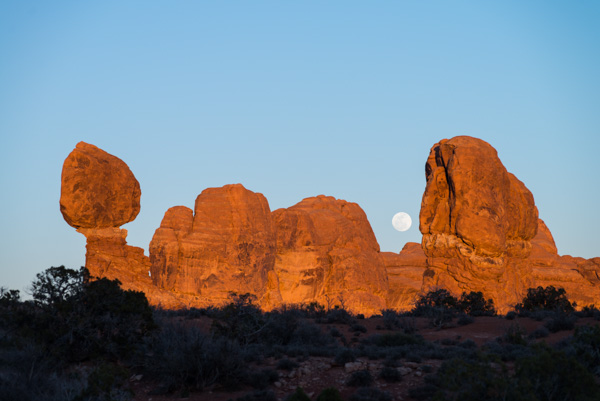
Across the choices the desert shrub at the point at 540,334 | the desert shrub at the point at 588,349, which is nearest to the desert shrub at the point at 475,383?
the desert shrub at the point at 588,349

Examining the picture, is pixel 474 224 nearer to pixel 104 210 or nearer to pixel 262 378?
pixel 104 210

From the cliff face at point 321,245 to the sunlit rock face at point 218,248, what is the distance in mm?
105

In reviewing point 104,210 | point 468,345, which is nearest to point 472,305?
point 468,345

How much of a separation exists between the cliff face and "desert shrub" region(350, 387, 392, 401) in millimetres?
37089

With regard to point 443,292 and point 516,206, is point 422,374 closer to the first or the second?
point 443,292

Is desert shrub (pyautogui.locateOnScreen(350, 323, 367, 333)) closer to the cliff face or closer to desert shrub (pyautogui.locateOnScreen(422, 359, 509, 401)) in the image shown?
desert shrub (pyautogui.locateOnScreen(422, 359, 509, 401))

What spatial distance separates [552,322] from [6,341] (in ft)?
51.4

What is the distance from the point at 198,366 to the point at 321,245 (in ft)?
174

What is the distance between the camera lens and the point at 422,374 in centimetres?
1302

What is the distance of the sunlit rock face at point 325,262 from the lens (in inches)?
2474

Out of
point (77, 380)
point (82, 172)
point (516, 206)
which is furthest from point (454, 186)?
point (77, 380)

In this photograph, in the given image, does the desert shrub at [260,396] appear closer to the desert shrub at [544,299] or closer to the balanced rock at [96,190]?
the desert shrub at [544,299]

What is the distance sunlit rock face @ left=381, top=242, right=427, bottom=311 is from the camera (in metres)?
65.6

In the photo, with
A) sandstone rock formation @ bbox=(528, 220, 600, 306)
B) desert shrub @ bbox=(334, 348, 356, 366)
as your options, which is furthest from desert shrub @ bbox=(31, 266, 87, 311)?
sandstone rock formation @ bbox=(528, 220, 600, 306)
